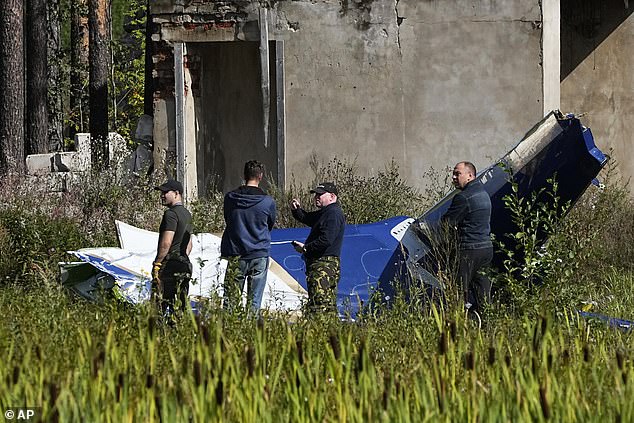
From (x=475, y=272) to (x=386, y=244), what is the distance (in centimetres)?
149

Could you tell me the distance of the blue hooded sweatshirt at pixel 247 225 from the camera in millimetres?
9016

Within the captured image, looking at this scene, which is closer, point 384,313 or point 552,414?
point 552,414

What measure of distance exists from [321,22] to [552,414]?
33.9ft

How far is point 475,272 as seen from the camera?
9125 millimetres

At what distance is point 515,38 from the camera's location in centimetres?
1409

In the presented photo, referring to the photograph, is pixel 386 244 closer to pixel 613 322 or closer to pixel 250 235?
pixel 250 235

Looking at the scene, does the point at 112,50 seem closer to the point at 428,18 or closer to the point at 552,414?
the point at 428,18

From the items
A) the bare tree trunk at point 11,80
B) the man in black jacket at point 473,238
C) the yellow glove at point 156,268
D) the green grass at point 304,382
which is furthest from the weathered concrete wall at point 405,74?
the green grass at point 304,382

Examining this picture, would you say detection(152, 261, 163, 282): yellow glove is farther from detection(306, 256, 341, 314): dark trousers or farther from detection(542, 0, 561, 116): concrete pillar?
detection(542, 0, 561, 116): concrete pillar

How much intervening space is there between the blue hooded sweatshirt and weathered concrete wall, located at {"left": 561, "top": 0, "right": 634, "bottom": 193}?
9.96 metres

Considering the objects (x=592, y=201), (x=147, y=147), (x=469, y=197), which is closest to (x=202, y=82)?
(x=147, y=147)

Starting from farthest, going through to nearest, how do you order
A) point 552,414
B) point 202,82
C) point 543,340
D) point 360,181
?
point 202,82, point 360,181, point 543,340, point 552,414

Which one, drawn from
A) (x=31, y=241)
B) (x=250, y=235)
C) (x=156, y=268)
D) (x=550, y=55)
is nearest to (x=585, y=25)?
(x=550, y=55)

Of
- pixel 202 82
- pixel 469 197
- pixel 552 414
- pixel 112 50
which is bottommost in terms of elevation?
pixel 552 414
